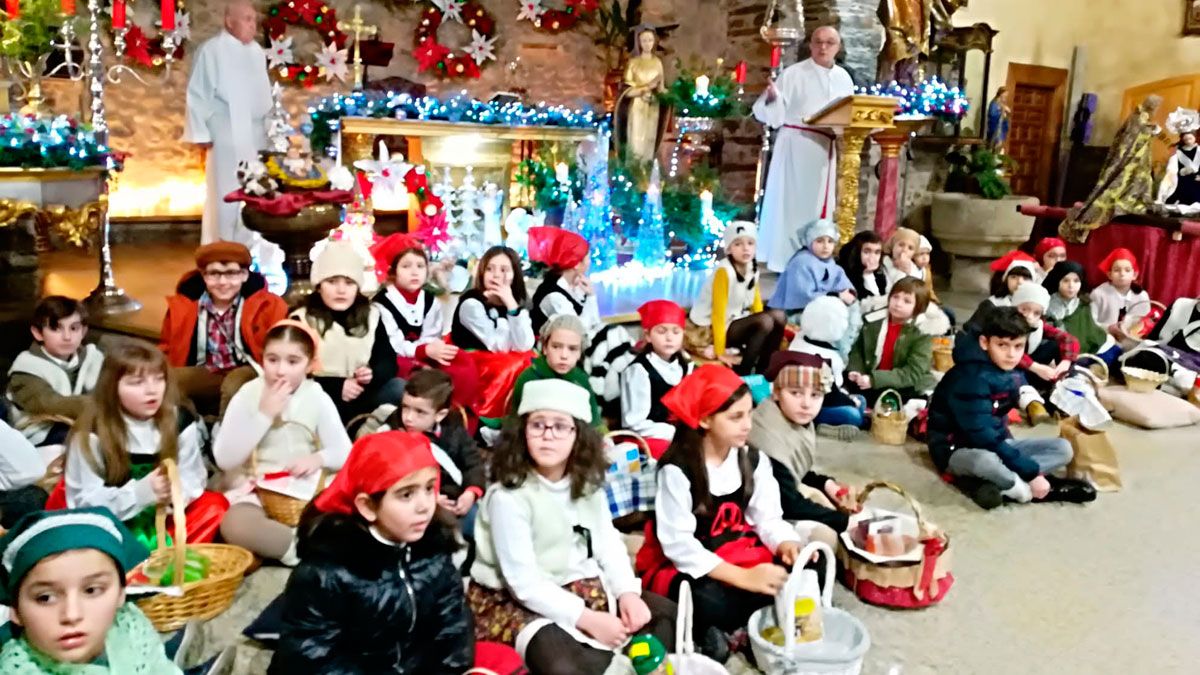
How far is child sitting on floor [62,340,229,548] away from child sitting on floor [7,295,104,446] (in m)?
0.53

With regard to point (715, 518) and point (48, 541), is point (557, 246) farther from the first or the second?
point (48, 541)

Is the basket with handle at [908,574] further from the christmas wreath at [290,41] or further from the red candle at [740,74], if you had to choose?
the christmas wreath at [290,41]

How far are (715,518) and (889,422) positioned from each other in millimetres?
2120

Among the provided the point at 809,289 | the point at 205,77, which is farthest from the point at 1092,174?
the point at 205,77

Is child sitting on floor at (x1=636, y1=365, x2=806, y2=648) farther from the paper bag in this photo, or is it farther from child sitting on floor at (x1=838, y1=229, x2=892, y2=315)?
child sitting on floor at (x1=838, y1=229, x2=892, y2=315)

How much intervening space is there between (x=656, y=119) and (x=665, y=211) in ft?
3.75

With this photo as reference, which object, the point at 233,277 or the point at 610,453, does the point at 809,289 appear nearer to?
the point at 610,453

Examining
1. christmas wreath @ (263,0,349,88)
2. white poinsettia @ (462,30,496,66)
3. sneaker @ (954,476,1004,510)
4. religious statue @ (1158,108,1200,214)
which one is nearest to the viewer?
sneaker @ (954,476,1004,510)

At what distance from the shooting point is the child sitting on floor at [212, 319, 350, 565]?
291cm

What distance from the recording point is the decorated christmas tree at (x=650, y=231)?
7.92 meters

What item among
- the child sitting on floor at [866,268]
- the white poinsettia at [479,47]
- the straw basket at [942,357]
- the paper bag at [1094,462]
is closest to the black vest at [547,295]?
the child sitting on floor at [866,268]

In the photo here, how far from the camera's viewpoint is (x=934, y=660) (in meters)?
2.69

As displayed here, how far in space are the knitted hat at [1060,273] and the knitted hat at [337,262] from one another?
414 cm

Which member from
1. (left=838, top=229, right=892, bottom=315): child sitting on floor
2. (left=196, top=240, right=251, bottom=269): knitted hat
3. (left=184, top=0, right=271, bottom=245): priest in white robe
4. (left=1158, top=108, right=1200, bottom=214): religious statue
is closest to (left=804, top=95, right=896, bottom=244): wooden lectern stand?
(left=838, top=229, right=892, bottom=315): child sitting on floor
